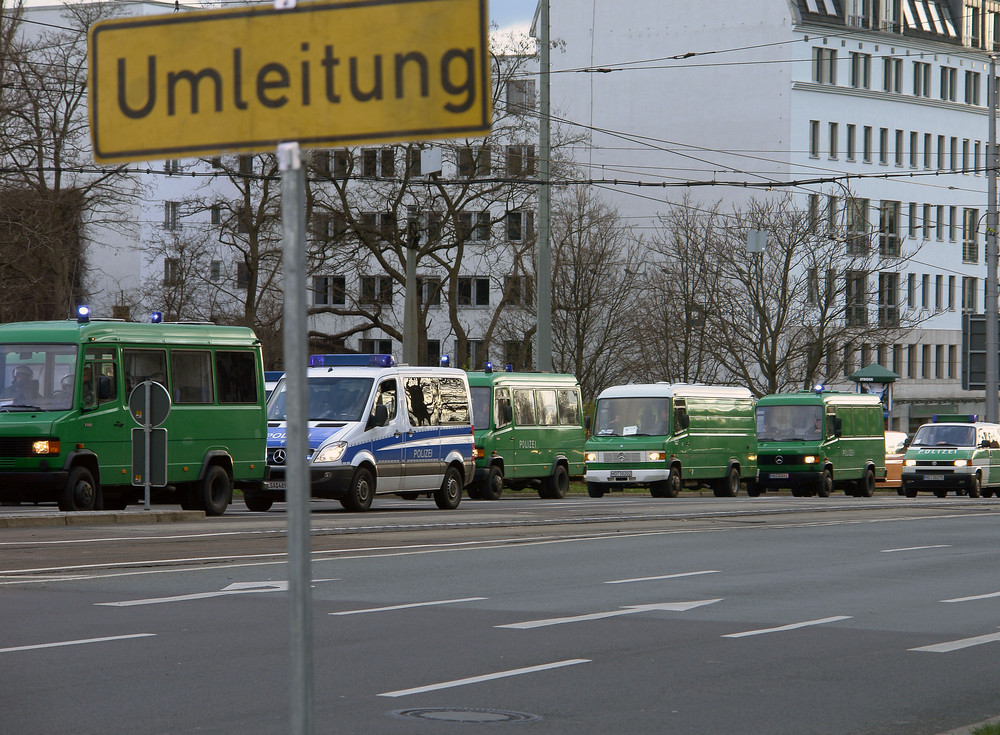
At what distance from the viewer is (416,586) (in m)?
13.9

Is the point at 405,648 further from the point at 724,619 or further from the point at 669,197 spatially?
the point at 669,197

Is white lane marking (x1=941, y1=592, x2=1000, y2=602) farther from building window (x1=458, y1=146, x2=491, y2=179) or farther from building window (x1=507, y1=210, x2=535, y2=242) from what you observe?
building window (x1=507, y1=210, x2=535, y2=242)

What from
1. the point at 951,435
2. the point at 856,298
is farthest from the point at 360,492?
the point at 856,298

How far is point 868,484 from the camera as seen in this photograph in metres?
43.8

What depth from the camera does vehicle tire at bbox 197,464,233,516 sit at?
24.2 meters

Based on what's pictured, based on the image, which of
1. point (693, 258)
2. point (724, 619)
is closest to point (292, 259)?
point (724, 619)

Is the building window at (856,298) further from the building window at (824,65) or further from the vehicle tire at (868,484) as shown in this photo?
the building window at (824,65)

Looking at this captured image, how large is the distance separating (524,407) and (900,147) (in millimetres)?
54447

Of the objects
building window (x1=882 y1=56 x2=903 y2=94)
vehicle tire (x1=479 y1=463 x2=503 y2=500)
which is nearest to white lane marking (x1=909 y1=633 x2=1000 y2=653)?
vehicle tire (x1=479 y1=463 x2=503 y2=500)

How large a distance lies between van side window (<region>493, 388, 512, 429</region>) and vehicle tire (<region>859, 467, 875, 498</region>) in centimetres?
1340

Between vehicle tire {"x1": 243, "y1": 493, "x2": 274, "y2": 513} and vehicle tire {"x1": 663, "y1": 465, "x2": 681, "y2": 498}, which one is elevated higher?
vehicle tire {"x1": 243, "y1": 493, "x2": 274, "y2": 513}

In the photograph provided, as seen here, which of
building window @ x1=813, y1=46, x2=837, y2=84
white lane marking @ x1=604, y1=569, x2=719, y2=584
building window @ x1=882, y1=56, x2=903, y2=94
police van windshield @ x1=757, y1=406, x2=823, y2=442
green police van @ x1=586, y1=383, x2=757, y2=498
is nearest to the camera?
white lane marking @ x1=604, y1=569, x2=719, y2=584

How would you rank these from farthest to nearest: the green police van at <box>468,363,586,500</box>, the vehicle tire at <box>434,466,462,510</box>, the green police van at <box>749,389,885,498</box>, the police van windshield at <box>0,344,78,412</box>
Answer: the green police van at <box>749,389,885,498</box>, the green police van at <box>468,363,586,500</box>, the vehicle tire at <box>434,466,462,510</box>, the police van windshield at <box>0,344,78,412</box>

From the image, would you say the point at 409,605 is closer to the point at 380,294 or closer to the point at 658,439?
the point at 658,439
